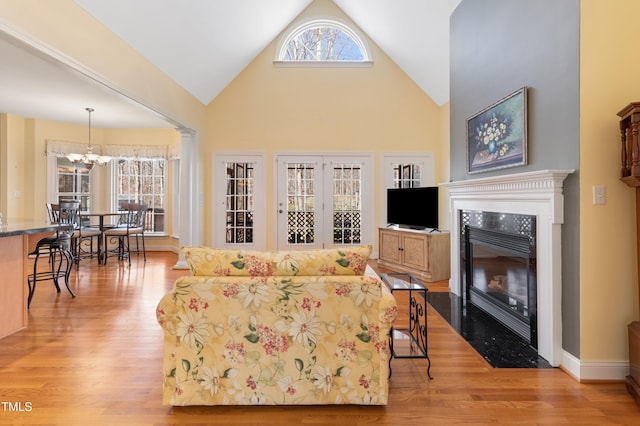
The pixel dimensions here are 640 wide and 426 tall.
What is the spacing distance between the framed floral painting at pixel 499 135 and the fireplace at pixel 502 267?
471mm

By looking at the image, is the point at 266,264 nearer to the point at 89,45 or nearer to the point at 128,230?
the point at 89,45

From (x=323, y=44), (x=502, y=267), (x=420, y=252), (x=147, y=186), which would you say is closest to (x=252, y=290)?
(x=502, y=267)

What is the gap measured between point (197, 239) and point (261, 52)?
3.59 m

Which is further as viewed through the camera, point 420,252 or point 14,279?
point 420,252

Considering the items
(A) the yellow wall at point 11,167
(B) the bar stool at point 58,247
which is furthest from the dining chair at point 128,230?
(A) the yellow wall at point 11,167

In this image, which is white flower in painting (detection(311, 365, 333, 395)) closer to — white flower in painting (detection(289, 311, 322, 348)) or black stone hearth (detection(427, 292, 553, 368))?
white flower in painting (detection(289, 311, 322, 348))

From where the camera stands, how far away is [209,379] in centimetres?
180

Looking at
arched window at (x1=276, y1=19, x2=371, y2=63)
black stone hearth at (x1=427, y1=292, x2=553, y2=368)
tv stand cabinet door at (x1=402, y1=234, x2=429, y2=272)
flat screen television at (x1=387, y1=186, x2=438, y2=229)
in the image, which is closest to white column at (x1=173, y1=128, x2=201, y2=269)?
arched window at (x1=276, y1=19, x2=371, y2=63)

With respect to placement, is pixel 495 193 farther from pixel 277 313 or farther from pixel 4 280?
pixel 4 280

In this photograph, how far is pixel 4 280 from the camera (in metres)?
2.86

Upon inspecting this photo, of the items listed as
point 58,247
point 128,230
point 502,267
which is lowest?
point 502,267

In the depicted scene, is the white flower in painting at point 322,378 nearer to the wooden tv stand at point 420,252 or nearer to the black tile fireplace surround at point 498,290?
the black tile fireplace surround at point 498,290

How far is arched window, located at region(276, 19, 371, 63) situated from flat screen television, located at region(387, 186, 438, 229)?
2741 millimetres

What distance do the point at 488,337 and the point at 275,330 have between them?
198 centimetres
